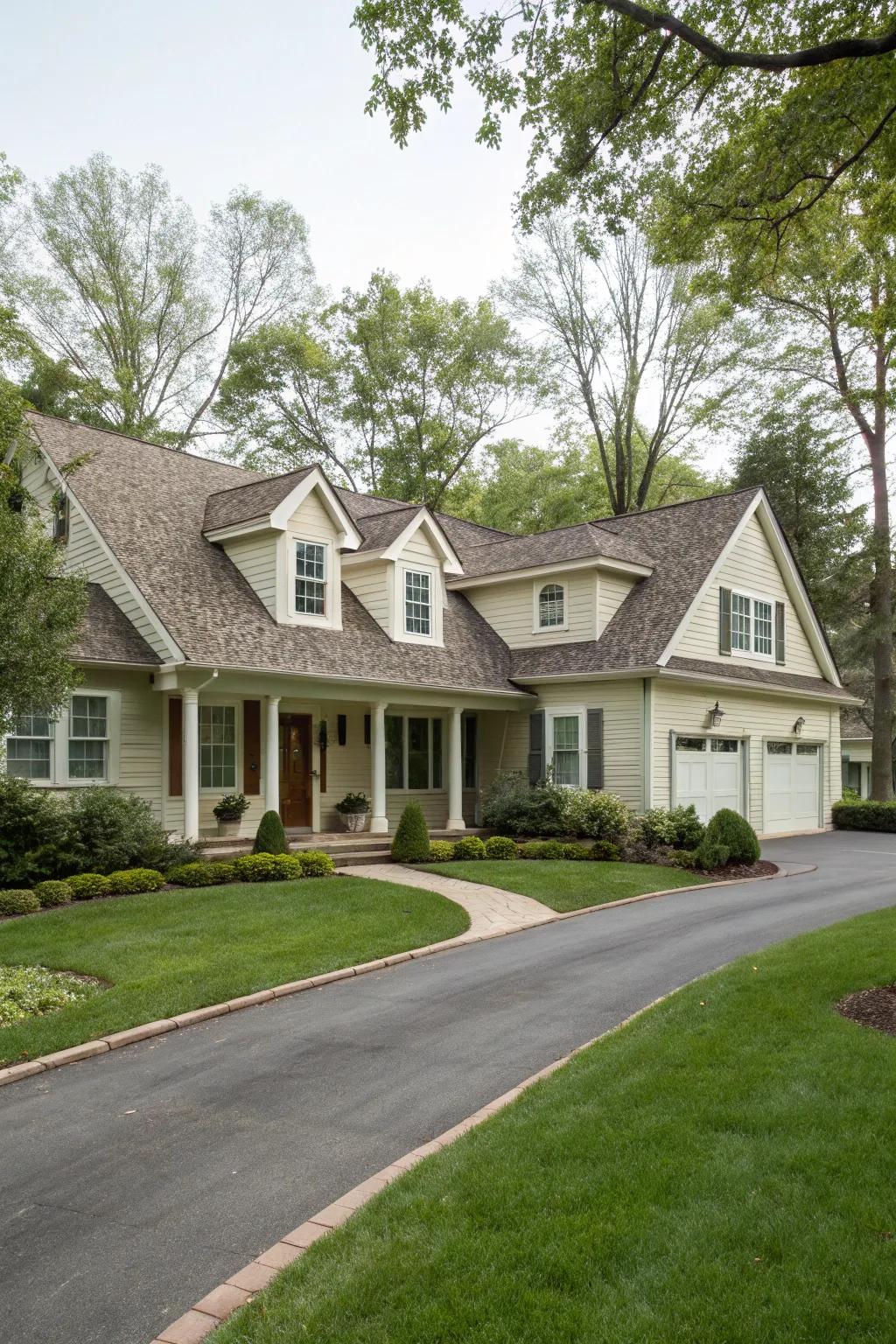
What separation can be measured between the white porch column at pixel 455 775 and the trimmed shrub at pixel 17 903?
1019 centimetres

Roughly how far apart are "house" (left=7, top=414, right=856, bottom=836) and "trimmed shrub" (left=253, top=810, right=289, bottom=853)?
3.77 feet

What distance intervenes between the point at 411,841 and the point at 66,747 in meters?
6.03

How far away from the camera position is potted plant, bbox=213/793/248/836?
57.9 ft

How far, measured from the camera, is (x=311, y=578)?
19422 mm

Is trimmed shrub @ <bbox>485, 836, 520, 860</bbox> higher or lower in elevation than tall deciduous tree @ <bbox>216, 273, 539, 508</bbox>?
lower

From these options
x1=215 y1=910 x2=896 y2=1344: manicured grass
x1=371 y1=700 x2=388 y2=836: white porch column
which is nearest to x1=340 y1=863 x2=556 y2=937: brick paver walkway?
x1=371 y1=700 x2=388 y2=836: white porch column

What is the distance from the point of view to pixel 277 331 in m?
36.1

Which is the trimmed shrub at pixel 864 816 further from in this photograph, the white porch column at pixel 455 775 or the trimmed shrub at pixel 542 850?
the trimmed shrub at pixel 542 850

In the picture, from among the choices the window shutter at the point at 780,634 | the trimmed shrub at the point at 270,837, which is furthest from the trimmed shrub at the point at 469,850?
the window shutter at the point at 780,634

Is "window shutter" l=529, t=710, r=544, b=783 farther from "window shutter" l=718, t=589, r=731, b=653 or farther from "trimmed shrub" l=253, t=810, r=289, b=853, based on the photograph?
"trimmed shrub" l=253, t=810, r=289, b=853

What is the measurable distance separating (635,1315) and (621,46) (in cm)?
1034

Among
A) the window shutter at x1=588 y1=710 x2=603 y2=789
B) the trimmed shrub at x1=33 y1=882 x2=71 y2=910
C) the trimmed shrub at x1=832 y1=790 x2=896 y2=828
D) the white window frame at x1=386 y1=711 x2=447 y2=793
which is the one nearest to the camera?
the trimmed shrub at x1=33 y1=882 x2=71 y2=910

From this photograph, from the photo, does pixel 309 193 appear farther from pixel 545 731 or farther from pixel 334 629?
pixel 545 731

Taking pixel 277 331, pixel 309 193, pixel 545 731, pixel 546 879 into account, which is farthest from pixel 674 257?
pixel 277 331
